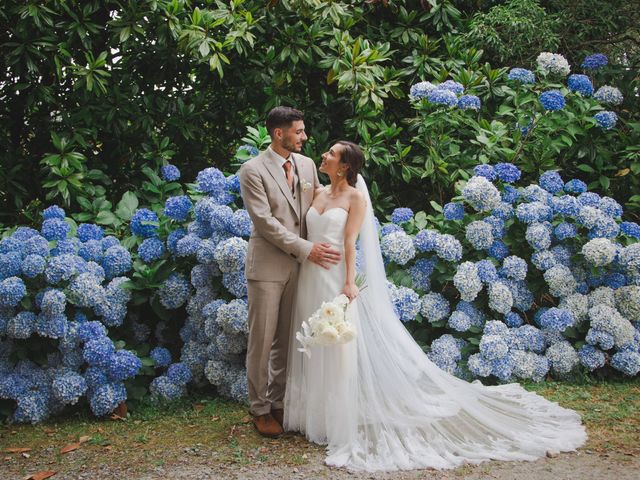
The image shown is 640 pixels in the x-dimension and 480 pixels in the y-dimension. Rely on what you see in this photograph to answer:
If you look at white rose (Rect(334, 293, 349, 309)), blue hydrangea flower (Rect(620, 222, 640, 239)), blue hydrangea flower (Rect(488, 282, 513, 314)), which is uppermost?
blue hydrangea flower (Rect(620, 222, 640, 239))

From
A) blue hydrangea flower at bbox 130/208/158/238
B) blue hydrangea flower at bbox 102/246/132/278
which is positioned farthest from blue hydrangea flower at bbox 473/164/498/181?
blue hydrangea flower at bbox 102/246/132/278

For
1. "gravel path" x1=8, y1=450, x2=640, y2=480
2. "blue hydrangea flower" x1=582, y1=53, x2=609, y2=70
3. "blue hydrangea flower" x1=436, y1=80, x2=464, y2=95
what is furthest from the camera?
"blue hydrangea flower" x1=582, y1=53, x2=609, y2=70

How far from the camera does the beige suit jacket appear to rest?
413 centimetres

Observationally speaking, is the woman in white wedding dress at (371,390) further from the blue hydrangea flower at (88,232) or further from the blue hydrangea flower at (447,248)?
the blue hydrangea flower at (88,232)

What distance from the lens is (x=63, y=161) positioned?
5559 millimetres

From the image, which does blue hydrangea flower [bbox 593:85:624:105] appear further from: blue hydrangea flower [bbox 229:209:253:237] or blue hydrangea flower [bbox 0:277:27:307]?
blue hydrangea flower [bbox 0:277:27:307]

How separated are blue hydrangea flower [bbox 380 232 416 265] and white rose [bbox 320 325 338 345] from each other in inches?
55.1

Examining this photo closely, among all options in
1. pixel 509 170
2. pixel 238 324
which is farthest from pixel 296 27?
pixel 238 324

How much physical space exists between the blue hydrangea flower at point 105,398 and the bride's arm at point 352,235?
5.70 feet

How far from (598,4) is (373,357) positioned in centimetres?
410

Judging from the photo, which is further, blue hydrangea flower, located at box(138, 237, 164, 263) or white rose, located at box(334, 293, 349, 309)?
blue hydrangea flower, located at box(138, 237, 164, 263)

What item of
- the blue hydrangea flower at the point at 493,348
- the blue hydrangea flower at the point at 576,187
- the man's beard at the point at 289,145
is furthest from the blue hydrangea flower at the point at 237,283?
the blue hydrangea flower at the point at 576,187

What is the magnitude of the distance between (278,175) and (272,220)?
12.2 inches

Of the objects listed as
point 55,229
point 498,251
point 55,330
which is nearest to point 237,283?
point 55,330
